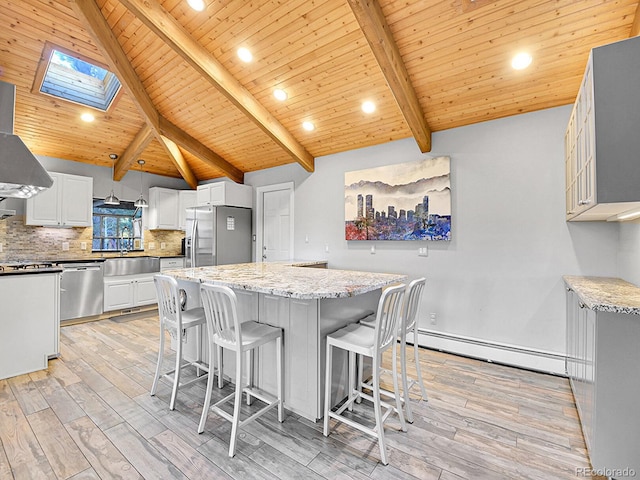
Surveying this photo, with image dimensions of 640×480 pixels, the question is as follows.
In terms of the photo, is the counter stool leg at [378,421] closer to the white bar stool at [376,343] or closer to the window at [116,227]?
the white bar stool at [376,343]

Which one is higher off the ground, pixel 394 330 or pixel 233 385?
pixel 394 330

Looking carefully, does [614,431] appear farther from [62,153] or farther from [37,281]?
[62,153]

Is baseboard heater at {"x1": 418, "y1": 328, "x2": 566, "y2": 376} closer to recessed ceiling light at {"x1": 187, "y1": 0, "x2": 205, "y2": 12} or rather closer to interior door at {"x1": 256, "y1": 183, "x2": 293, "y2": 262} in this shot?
interior door at {"x1": 256, "y1": 183, "x2": 293, "y2": 262}

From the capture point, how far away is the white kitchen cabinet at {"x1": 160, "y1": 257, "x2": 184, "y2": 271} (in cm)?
573

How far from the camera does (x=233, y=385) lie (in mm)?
2682

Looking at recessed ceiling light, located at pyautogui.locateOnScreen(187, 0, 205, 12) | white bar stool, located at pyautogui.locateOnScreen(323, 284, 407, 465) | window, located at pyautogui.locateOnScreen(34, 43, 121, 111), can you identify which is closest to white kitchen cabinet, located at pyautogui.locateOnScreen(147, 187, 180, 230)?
window, located at pyautogui.locateOnScreen(34, 43, 121, 111)

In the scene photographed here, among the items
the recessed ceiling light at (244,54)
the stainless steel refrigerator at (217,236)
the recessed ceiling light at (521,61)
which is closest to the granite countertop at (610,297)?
the recessed ceiling light at (521,61)

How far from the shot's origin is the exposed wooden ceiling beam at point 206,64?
8.93 feet

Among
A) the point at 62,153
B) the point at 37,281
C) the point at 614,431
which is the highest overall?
the point at 62,153

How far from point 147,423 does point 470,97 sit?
3995mm

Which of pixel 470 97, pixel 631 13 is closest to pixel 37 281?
pixel 470 97

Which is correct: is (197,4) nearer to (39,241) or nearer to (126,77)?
(126,77)

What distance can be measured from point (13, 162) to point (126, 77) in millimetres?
1523

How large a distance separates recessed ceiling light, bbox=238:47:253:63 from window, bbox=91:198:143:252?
4.13m
